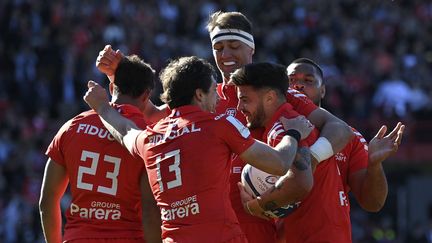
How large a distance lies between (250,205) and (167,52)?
18.0 metres

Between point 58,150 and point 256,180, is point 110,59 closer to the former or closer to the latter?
Result: point 58,150

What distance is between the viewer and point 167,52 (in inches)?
988

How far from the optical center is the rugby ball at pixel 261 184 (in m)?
7.19

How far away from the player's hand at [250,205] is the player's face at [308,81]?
1.12 m

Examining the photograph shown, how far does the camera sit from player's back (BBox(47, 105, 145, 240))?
7336 mm

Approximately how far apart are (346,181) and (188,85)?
5.70 ft

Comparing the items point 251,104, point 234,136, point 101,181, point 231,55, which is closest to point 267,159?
point 234,136

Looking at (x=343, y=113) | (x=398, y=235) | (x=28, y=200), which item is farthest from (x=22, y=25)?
(x=398, y=235)

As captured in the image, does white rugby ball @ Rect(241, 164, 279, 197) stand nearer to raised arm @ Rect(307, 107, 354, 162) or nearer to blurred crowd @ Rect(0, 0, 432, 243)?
raised arm @ Rect(307, 107, 354, 162)

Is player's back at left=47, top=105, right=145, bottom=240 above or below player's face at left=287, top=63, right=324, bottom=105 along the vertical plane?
below

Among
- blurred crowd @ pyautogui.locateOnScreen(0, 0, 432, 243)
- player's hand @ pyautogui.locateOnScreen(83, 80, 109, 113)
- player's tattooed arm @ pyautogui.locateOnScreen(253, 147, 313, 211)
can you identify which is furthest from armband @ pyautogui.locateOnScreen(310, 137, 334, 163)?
blurred crowd @ pyautogui.locateOnScreen(0, 0, 432, 243)

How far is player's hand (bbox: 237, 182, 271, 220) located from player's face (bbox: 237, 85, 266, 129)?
472mm

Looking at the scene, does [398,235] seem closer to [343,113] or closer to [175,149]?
[343,113]

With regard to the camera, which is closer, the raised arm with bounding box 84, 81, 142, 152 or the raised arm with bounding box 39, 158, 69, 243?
the raised arm with bounding box 84, 81, 142, 152
